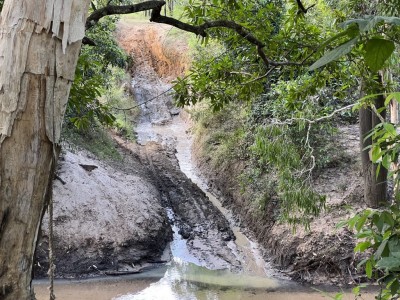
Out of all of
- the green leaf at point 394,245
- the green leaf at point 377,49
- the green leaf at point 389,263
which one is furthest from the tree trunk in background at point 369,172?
the green leaf at point 377,49

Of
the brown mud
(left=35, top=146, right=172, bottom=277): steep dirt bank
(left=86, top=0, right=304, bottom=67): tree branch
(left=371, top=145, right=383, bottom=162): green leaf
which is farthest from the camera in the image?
(left=35, top=146, right=172, bottom=277): steep dirt bank

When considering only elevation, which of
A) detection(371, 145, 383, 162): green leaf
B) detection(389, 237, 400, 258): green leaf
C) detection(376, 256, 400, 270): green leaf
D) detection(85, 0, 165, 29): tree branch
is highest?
detection(85, 0, 165, 29): tree branch

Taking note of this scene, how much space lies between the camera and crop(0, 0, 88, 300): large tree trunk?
54.1 inches

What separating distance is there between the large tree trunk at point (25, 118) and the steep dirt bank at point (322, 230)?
24.3 ft

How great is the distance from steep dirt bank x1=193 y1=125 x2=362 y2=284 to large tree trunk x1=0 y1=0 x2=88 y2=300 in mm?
7414

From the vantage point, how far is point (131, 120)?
1878 centimetres

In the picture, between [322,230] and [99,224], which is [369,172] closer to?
[322,230]

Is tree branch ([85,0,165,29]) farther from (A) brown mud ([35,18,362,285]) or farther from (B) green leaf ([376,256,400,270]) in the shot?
(A) brown mud ([35,18,362,285])

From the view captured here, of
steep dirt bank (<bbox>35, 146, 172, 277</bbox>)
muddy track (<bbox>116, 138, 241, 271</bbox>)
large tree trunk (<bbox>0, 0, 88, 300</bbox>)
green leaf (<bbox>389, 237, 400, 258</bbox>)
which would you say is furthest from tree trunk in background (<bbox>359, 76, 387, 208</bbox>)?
large tree trunk (<bbox>0, 0, 88, 300</bbox>)

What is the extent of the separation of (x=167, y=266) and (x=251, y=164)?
11.1 ft

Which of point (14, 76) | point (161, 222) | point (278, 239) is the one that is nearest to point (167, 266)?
point (161, 222)

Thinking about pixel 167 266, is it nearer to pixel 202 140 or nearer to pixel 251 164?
pixel 251 164

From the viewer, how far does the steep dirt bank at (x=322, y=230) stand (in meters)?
8.20

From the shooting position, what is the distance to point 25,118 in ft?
4.56
